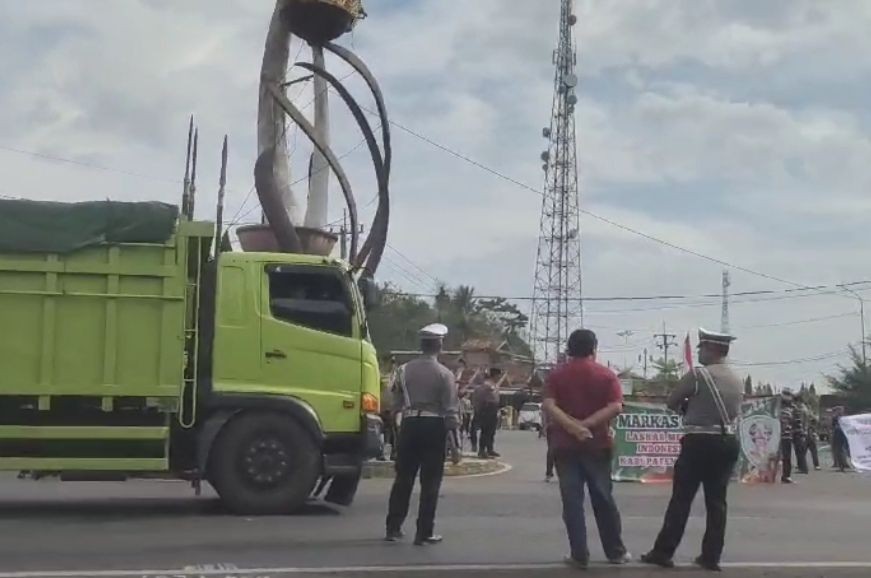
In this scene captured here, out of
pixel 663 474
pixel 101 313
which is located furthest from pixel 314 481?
pixel 663 474

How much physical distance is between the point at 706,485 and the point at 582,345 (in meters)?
1.30

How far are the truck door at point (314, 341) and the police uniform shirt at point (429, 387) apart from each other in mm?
2857

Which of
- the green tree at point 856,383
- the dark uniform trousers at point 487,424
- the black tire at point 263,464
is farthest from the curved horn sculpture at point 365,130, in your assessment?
the green tree at point 856,383

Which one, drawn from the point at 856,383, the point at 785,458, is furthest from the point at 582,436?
the point at 856,383

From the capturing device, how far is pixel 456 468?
65.4 ft

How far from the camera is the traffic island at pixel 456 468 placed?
18.9 meters

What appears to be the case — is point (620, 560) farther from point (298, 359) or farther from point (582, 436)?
point (298, 359)

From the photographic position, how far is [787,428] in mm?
21812

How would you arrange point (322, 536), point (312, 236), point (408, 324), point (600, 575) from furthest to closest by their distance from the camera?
point (408, 324), point (312, 236), point (322, 536), point (600, 575)

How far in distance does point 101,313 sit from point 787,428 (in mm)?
13693

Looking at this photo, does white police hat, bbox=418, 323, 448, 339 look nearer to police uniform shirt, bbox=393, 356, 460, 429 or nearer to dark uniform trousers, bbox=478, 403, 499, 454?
police uniform shirt, bbox=393, 356, 460, 429

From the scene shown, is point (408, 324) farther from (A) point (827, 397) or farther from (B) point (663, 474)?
(B) point (663, 474)

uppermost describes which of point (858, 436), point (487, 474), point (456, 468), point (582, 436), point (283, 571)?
point (582, 436)

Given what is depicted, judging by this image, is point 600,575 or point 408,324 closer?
point 600,575
